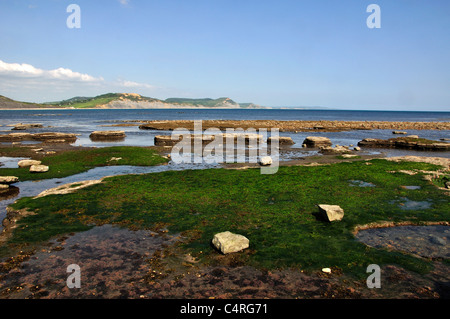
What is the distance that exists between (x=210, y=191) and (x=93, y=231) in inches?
329

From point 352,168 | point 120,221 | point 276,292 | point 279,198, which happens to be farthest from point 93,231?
point 352,168

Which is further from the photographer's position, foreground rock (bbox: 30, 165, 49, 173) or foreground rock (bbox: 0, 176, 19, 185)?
foreground rock (bbox: 30, 165, 49, 173)

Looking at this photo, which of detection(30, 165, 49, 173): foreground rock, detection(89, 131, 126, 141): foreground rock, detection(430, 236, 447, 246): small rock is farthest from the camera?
detection(89, 131, 126, 141): foreground rock

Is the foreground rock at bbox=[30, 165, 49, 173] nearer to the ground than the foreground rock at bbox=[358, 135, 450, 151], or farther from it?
nearer to the ground

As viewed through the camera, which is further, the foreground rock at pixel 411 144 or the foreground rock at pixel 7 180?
the foreground rock at pixel 411 144

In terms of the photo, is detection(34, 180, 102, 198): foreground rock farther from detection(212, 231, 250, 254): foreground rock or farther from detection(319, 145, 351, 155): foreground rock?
detection(319, 145, 351, 155): foreground rock

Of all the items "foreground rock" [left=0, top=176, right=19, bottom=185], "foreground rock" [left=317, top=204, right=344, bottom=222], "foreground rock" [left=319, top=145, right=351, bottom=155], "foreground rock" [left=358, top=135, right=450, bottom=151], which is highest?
"foreground rock" [left=358, top=135, right=450, bottom=151]

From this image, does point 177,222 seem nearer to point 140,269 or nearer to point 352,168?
point 140,269

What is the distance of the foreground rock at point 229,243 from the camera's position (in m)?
11.5

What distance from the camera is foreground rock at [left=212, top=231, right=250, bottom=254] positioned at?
453 inches

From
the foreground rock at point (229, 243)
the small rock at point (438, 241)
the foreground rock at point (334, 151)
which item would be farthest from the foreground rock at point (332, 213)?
the foreground rock at point (334, 151)

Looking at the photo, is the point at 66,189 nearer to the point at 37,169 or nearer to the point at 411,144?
Answer: the point at 37,169

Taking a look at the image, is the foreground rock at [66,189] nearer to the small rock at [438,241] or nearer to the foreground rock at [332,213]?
the foreground rock at [332,213]

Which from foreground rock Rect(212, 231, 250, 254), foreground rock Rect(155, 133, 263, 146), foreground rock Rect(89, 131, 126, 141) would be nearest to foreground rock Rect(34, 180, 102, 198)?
foreground rock Rect(212, 231, 250, 254)
